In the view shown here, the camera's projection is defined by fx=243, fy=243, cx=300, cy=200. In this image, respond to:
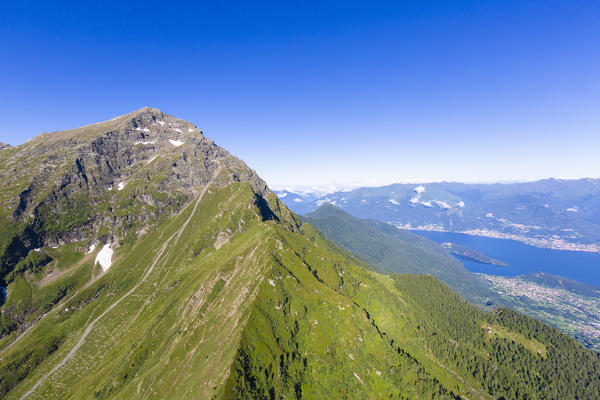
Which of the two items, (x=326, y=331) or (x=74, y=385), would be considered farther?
(x=74, y=385)

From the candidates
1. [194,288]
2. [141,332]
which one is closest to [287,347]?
[194,288]

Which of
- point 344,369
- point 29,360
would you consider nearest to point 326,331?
point 344,369

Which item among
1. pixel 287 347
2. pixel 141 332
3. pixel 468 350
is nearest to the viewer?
pixel 287 347

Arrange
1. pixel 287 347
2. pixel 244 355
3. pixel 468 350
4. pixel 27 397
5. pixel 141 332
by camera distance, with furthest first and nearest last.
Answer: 1. pixel 468 350
2. pixel 141 332
3. pixel 27 397
4. pixel 287 347
5. pixel 244 355

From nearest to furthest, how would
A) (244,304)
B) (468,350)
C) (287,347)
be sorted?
(287,347) → (244,304) → (468,350)

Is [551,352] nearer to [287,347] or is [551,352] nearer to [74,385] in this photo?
[287,347]

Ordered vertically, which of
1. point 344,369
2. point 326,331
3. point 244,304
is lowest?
point 344,369

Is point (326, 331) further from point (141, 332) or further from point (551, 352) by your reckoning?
point (551, 352)

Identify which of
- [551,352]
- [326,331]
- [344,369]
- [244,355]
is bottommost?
[551,352]

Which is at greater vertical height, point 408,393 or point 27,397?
point 408,393

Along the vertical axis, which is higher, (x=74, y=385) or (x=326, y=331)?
(x=326, y=331)
